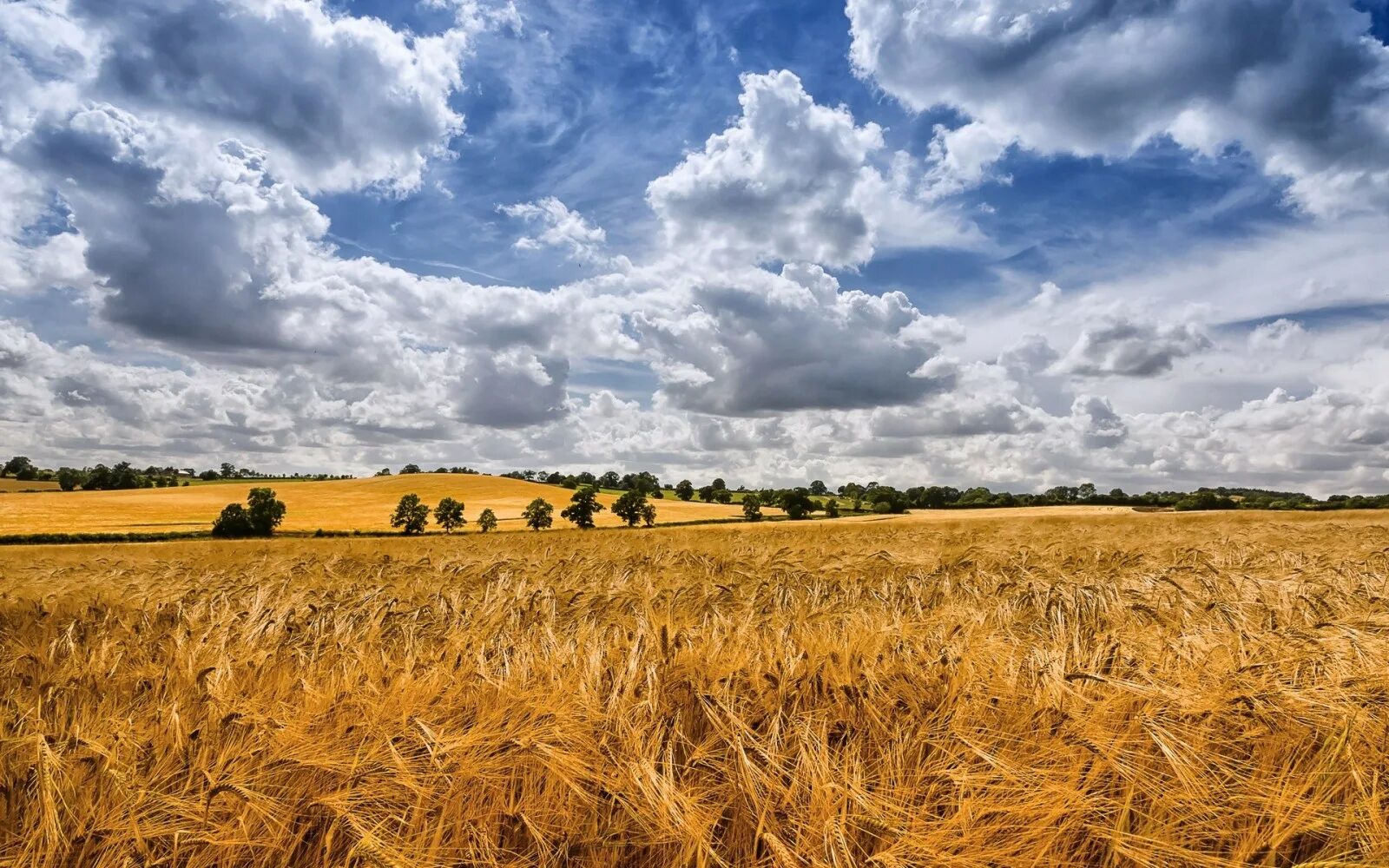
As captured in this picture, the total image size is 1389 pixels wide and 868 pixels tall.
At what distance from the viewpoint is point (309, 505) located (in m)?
83.1

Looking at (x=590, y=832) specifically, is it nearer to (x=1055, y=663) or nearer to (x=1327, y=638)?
(x=1055, y=663)

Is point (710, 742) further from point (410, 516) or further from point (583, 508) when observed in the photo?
point (410, 516)

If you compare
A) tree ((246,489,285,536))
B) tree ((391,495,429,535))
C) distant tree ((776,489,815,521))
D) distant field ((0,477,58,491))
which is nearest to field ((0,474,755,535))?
tree ((391,495,429,535))

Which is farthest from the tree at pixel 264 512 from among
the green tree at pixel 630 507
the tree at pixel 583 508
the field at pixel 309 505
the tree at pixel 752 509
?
the tree at pixel 752 509

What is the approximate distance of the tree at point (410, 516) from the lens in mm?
69438

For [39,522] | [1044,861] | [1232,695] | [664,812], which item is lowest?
[39,522]

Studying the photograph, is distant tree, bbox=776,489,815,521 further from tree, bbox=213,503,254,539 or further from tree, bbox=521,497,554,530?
tree, bbox=213,503,254,539

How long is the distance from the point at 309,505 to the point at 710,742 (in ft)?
310

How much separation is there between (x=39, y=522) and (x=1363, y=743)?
84.8m

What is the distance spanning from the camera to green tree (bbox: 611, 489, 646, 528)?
74.6 m

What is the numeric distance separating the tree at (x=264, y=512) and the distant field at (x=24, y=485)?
56288 millimetres

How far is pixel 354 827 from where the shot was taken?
2023 mm

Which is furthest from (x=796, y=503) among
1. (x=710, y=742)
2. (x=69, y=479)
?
(x=69, y=479)

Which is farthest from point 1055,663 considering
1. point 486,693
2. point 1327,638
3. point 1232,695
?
point 486,693
